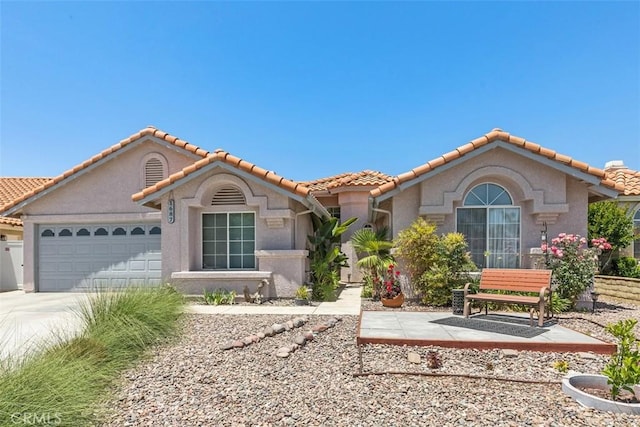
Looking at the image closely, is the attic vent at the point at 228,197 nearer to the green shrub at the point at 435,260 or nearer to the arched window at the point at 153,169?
the arched window at the point at 153,169

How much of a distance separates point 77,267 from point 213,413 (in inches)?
533

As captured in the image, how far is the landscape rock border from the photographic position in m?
6.41

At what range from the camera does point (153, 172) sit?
14.9m

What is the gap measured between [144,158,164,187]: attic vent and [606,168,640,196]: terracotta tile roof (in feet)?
63.6

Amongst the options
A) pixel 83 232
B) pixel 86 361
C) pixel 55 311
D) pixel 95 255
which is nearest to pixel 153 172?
pixel 83 232

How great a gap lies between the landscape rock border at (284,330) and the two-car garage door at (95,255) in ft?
27.4

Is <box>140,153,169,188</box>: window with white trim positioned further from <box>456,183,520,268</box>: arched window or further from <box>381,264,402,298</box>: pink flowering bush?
<box>456,183,520,268</box>: arched window

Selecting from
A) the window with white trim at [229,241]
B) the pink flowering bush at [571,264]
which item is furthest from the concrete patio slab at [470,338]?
the window with white trim at [229,241]

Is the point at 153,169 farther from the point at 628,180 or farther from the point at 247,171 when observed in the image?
the point at 628,180

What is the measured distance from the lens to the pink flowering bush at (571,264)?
9727 millimetres

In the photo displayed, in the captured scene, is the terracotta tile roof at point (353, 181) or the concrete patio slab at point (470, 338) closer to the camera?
the concrete patio slab at point (470, 338)

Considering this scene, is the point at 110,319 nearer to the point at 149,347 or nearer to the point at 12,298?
the point at 149,347

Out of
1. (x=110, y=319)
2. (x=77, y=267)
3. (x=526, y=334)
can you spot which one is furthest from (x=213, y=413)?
(x=77, y=267)

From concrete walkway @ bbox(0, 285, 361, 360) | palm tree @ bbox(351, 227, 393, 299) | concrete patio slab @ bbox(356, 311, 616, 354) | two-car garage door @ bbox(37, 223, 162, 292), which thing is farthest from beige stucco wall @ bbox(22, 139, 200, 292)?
concrete patio slab @ bbox(356, 311, 616, 354)
